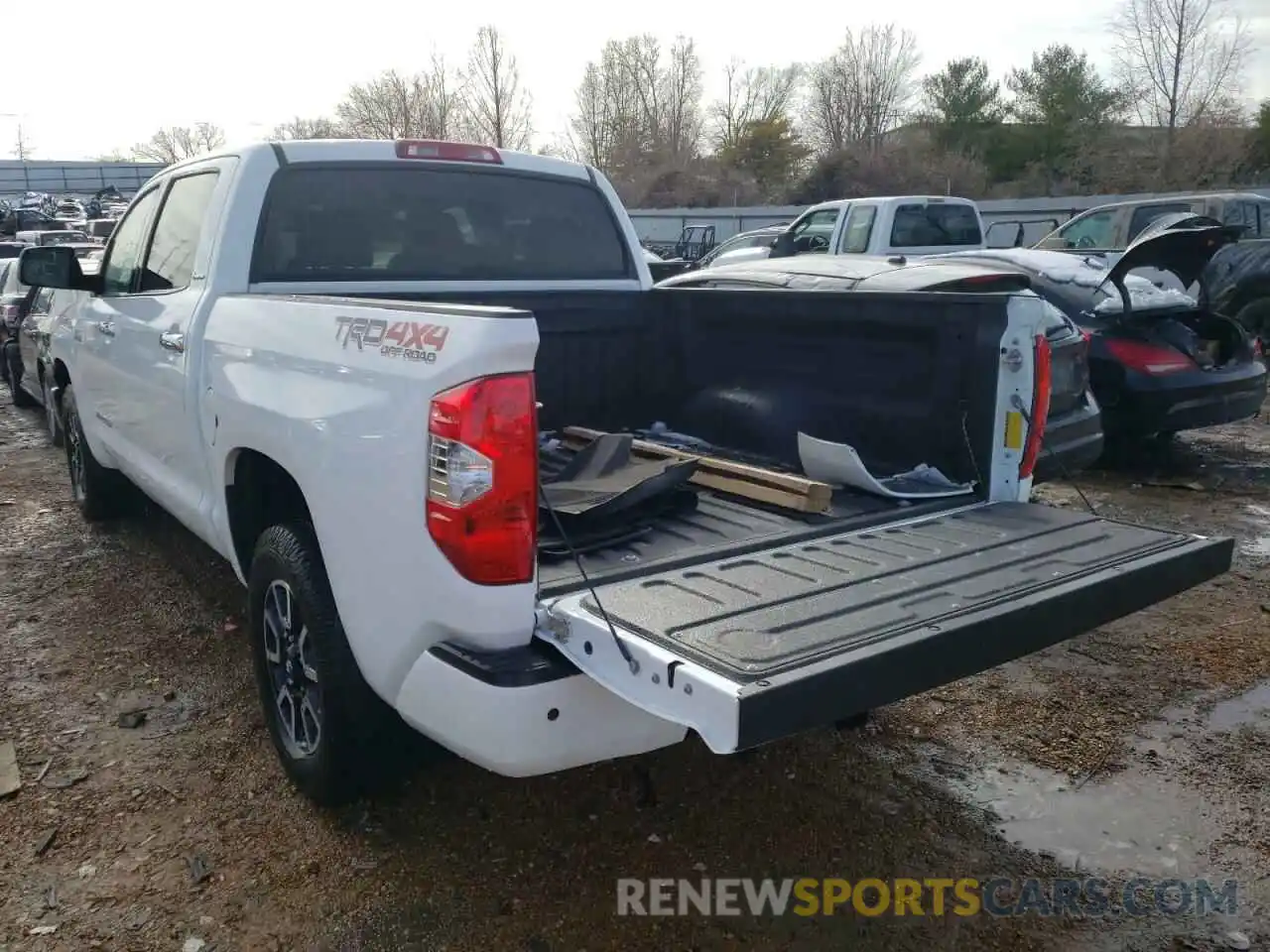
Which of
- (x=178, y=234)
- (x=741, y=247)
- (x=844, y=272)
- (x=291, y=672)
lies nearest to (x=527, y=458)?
(x=291, y=672)

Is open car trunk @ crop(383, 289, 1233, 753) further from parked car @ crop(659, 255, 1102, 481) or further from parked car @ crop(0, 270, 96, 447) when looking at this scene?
parked car @ crop(0, 270, 96, 447)

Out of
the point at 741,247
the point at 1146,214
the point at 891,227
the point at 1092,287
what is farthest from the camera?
the point at 741,247

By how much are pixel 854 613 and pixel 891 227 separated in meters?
11.1

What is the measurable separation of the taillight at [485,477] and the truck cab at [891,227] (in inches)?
426

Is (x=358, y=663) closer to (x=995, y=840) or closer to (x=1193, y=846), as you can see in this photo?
(x=995, y=840)

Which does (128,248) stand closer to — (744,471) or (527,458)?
(744,471)

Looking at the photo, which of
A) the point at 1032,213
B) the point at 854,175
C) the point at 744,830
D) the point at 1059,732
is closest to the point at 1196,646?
the point at 1059,732

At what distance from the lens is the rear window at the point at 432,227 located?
3.79m

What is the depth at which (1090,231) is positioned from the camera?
12562mm

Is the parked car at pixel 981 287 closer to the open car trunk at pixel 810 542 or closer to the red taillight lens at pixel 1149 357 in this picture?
the open car trunk at pixel 810 542

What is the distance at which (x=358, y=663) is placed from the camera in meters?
2.65

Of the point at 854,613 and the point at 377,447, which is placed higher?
the point at 377,447

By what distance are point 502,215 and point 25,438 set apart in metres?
7.19

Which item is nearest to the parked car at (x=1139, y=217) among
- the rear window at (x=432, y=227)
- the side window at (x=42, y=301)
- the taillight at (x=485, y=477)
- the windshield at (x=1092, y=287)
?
the windshield at (x=1092, y=287)
